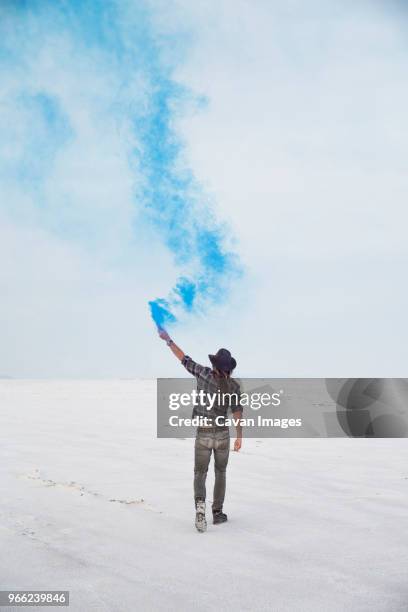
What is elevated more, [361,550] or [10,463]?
[10,463]

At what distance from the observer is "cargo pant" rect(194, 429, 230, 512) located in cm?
736

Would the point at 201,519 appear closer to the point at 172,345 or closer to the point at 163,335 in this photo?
the point at 172,345

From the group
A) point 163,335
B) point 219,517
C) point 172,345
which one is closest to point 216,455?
point 219,517

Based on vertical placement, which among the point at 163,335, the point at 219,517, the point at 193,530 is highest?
the point at 163,335

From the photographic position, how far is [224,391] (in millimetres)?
7617

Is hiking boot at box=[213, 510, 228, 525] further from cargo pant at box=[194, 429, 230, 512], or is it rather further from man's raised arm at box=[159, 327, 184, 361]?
man's raised arm at box=[159, 327, 184, 361]

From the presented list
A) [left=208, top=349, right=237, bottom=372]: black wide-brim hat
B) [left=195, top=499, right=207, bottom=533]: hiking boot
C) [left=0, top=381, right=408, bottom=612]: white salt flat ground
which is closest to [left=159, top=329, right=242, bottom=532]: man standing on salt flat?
[left=208, top=349, right=237, bottom=372]: black wide-brim hat

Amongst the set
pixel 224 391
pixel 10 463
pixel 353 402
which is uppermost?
pixel 353 402

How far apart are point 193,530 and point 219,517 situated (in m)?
0.51

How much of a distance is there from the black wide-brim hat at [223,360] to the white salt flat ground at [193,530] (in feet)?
6.52

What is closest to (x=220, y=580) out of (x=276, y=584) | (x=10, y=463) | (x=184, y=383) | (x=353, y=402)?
(x=276, y=584)

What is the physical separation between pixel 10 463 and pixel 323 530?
19.9ft

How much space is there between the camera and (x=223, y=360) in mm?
7594

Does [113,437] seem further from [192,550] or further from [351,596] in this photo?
[351,596]
